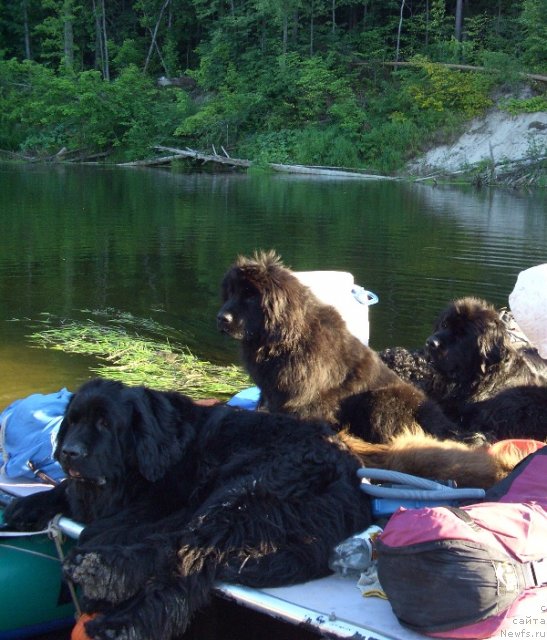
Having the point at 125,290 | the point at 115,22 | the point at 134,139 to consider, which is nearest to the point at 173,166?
the point at 134,139

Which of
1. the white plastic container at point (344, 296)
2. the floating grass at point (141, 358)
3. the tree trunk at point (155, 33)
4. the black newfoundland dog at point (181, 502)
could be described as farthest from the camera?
the tree trunk at point (155, 33)

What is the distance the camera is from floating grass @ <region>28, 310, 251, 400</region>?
27.1 feet

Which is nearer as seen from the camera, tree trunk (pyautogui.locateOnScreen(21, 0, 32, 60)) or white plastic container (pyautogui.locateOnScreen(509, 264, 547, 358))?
white plastic container (pyautogui.locateOnScreen(509, 264, 547, 358))

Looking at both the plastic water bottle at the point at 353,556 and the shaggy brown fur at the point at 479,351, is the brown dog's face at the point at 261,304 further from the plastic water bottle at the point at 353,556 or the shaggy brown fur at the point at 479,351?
the plastic water bottle at the point at 353,556

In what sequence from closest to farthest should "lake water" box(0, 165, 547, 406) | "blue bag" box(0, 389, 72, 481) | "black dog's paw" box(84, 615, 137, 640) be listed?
"black dog's paw" box(84, 615, 137, 640)
"blue bag" box(0, 389, 72, 481)
"lake water" box(0, 165, 547, 406)

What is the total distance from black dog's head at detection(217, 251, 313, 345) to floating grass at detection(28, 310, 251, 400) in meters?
2.64

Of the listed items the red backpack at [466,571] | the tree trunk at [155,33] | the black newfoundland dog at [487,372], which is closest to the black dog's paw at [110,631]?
the red backpack at [466,571]

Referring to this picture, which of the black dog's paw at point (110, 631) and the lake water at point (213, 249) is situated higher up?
the black dog's paw at point (110, 631)

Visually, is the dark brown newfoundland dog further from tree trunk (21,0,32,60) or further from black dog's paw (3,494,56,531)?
tree trunk (21,0,32,60)

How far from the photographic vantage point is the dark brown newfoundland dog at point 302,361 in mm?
5305

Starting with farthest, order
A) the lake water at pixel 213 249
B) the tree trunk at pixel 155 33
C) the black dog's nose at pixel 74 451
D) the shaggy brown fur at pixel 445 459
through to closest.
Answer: the tree trunk at pixel 155 33
the lake water at pixel 213 249
the shaggy brown fur at pixel 445 459
the black dog's nose at pixel 74 451

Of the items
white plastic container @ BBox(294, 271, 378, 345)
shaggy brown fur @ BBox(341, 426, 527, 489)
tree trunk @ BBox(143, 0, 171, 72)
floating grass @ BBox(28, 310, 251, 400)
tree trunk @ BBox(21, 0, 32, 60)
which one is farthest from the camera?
tree trunk @ BBox(21, 0, 32, 60)

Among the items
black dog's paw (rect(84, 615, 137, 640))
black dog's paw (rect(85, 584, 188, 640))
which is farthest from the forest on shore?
black dog's paw (rect(84, 615, 137, 640))

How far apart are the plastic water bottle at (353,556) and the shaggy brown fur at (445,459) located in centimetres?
71
